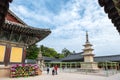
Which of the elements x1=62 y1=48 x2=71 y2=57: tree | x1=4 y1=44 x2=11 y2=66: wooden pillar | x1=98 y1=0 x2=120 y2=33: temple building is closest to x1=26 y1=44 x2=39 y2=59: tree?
x1=62 y1=48 x2=71 y2=57: tree

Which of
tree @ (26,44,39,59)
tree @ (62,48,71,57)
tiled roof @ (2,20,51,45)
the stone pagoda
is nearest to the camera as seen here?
tiled roof @ (2,20,51,45)

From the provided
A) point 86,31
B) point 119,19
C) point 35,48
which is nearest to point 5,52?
point 119,19

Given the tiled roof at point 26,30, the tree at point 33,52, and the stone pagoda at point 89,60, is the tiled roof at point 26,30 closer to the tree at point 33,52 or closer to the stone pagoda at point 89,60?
the stone pagoda at point 89,60

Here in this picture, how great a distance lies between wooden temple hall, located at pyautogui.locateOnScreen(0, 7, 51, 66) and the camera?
12.6 metres

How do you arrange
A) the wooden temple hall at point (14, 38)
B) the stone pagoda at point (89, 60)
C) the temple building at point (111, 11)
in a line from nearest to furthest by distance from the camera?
1. the temple building at point (111, 11)
2. the wooden temple hall at point (14, 38)
3. the stone pagoda at point (89, 60)

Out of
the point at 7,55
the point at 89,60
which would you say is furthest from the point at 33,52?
the point at 7,55

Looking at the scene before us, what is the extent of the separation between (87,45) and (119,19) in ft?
74.6

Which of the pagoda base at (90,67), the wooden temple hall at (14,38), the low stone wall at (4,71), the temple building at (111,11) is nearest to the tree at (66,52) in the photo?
the pagoda base at (90,67)

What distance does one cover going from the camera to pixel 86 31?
2758cm

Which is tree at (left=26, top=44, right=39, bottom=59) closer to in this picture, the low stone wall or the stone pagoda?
the stone pagoda

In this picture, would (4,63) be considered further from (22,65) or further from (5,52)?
(22,65)

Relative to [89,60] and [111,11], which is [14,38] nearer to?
[111,11]

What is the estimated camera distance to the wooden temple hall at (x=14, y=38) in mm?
12633

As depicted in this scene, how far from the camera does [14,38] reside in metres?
13.6
